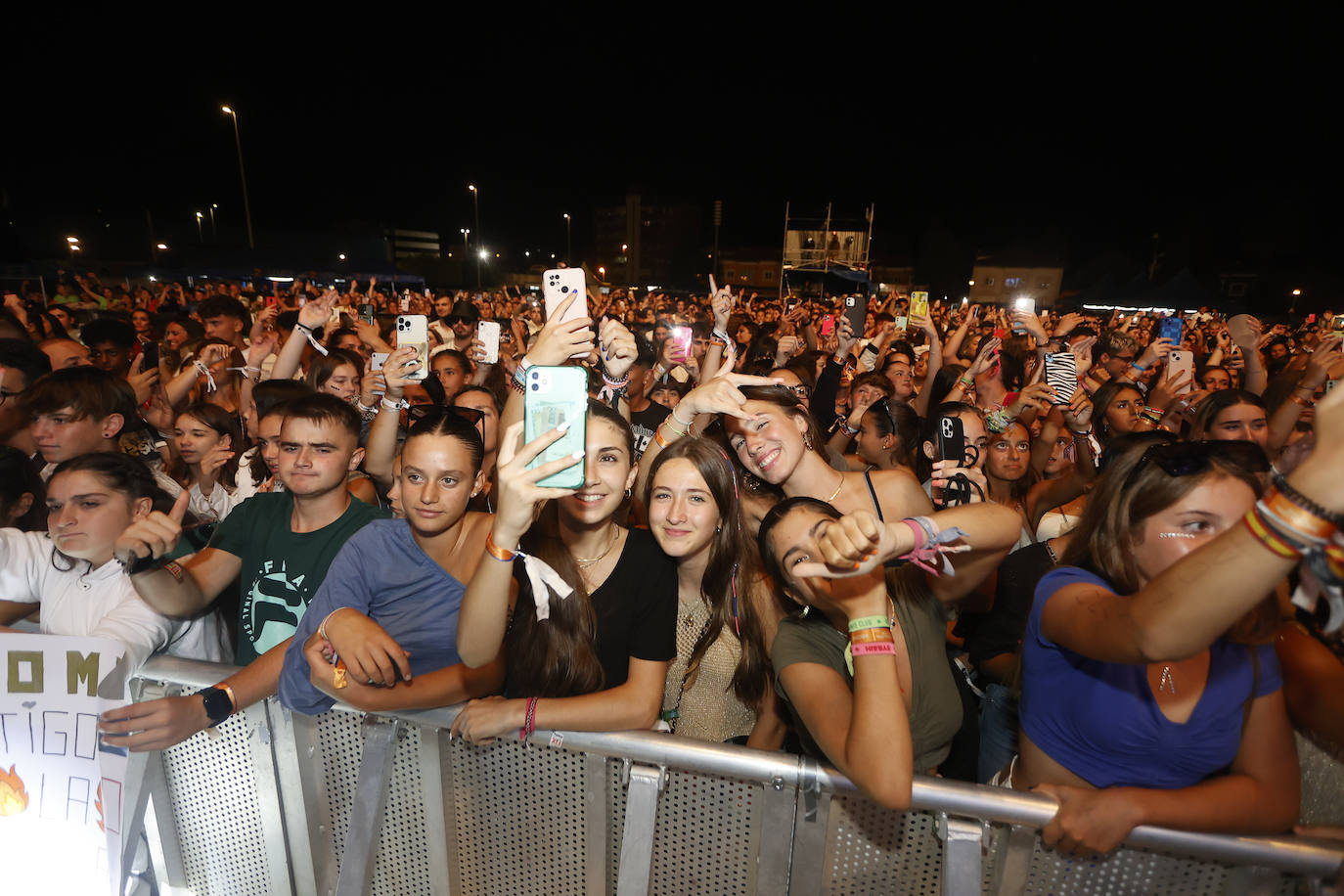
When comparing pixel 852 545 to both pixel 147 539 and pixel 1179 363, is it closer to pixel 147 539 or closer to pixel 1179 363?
pixel 147 539

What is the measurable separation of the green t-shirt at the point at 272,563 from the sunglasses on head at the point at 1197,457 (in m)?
3.00

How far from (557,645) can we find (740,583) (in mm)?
781

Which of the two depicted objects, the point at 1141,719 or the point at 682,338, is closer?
the point at 1141,719

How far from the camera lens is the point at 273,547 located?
2619 millimetres

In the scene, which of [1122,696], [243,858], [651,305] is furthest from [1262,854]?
[651,305]

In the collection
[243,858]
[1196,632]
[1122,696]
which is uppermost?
[1196,632]

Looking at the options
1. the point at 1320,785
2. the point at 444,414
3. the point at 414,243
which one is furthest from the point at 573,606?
the point at 414,243

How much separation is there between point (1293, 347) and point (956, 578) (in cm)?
1563

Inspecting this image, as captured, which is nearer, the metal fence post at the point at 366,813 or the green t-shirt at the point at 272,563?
the metal fence post at the point at 366,813

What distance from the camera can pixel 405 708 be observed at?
1.91 m

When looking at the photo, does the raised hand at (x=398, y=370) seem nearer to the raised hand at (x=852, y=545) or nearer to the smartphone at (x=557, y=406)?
the smartphone at (x=557, y=406)

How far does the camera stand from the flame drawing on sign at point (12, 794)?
202 centimetres

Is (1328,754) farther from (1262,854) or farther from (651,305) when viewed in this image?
(651,305)

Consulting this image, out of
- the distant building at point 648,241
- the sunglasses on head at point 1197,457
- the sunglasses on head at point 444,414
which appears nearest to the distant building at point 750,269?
the distant building at point 648,241
